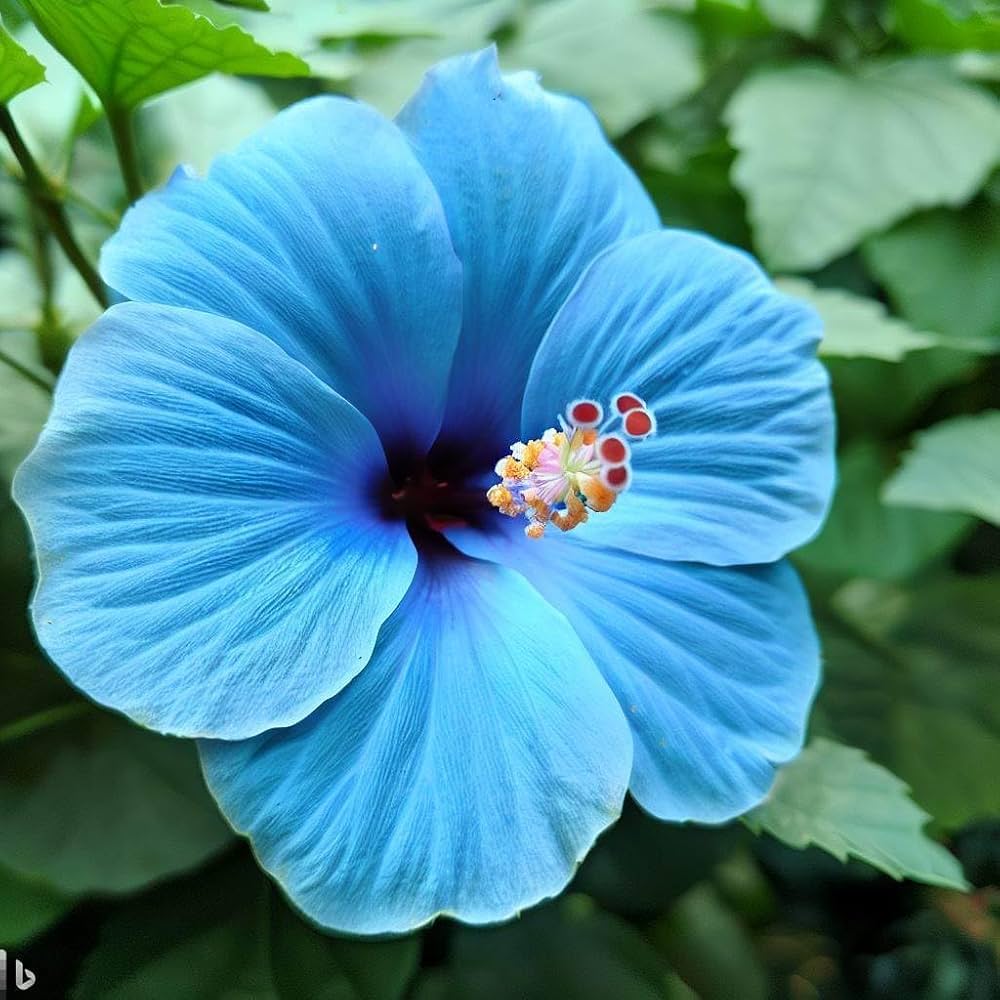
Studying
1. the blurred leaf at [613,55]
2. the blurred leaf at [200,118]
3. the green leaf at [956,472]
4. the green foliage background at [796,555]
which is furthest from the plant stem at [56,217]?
the green leaf at [956,472]

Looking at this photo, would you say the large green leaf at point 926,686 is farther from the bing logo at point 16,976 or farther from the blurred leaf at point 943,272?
the bing logo at point 16,976

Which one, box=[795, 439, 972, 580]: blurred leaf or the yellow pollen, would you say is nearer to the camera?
the yellow pollen

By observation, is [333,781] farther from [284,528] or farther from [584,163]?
[584,163]

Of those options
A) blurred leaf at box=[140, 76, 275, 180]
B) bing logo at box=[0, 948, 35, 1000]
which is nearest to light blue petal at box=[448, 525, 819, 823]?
bing logo at box=[0, 948, 35, 1000]

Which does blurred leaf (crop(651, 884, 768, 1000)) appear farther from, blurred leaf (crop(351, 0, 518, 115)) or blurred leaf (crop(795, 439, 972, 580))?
blurred leaf (crop(351, 0, 518, 115))

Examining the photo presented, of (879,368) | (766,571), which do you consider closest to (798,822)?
(766,571)

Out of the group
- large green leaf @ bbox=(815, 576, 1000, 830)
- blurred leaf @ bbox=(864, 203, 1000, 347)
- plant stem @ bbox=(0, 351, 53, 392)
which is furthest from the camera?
blurred leaf @ bbox=(864, 203, 1000, 347)
